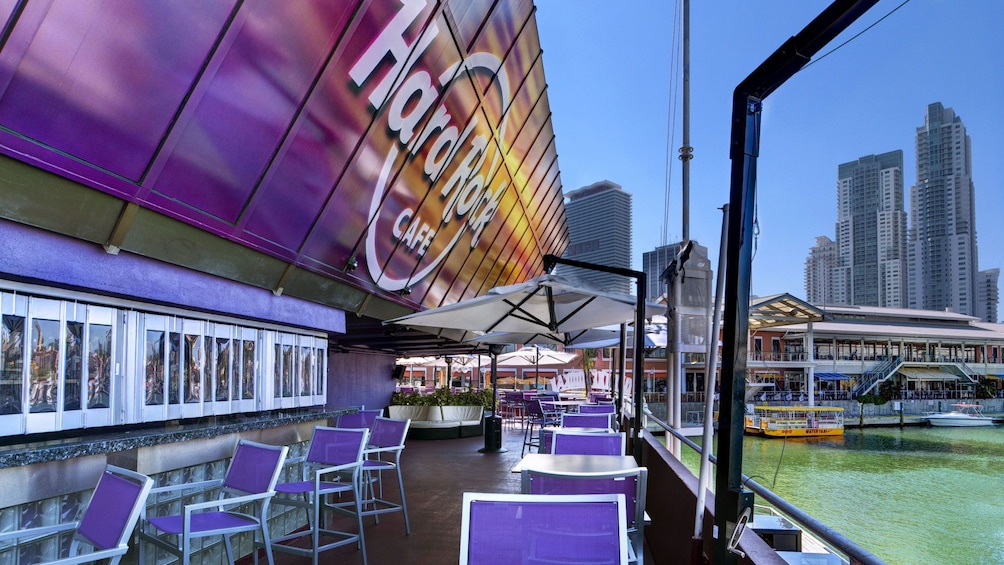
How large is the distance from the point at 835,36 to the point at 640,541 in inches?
A: 108

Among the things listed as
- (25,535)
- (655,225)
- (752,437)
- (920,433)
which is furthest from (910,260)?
(920,433)

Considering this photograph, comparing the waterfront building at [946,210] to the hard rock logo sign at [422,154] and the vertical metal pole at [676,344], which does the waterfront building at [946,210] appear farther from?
the hard rock logo sign at [422,154]

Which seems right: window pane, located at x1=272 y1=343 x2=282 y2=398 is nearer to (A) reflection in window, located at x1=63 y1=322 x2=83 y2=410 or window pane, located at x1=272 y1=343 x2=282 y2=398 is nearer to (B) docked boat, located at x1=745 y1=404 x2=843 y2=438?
(A) reflection in window, located at x1=63 y1=322 x2=83 y2=410

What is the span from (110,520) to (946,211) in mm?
11832

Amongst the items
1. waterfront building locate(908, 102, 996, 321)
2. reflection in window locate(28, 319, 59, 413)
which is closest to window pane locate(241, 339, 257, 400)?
reflection in window locate(28, 319, 59, 413)

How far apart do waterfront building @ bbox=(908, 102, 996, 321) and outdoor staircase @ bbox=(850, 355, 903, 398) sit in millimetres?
40573

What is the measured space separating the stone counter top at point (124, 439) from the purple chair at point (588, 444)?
8.18ft

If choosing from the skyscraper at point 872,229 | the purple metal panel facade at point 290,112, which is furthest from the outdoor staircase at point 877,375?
the purple metal panel facade at point 290,112

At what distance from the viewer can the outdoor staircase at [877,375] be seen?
49.1 metres

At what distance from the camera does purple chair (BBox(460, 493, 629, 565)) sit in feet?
7.72

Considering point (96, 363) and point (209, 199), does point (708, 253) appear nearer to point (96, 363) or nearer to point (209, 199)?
point (209, 199)

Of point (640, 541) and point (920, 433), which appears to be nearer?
point (640, 541)

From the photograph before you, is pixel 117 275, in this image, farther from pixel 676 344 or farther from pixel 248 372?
pixel 676 344

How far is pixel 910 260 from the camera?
16469mm
